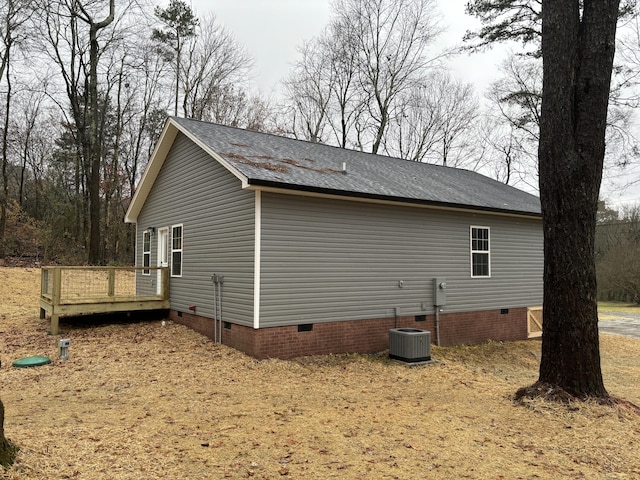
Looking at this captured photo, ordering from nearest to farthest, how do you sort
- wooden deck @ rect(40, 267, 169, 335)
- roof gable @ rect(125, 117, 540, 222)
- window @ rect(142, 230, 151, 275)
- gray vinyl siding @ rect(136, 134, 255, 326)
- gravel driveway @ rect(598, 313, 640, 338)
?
gray vinyl siding @ rect(136, 134, 255, 326)
roof gable @ rect(125, 117, 540, 222)
wooden deck @ rect(40, 267, 169, 335)
window @ rect(142, 230, 151, 275)
gravel driveway @ rect(598, 313, 640, 338)

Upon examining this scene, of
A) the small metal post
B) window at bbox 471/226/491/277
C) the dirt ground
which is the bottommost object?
the dirt ground

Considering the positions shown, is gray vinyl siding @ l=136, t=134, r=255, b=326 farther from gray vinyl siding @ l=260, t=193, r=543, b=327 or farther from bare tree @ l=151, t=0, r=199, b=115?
bare tree @ l=151, t=0, r=199, b=115

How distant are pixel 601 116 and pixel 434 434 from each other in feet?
15.7

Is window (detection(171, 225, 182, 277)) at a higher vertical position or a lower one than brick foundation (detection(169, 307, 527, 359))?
higher

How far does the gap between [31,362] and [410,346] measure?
6780 mm

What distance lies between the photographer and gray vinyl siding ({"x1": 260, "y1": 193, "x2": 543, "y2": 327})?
8.62 meters

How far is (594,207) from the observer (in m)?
6.28

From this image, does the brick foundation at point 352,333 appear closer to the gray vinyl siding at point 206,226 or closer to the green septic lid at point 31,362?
the gray vinyl siding at point 206,226

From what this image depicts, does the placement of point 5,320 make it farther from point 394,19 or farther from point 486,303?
point 394,19

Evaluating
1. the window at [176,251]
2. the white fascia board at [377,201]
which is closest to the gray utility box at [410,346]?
the white fascia board at [377,201]

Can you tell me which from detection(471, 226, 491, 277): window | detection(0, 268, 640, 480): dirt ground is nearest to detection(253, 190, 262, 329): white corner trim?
detection(0, 268, 640, 480): dirt ground

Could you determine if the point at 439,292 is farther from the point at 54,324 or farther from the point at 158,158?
the point at 54,324

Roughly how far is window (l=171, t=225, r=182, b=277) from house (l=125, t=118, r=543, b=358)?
5 centimetres

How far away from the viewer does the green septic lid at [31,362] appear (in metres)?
7.71
